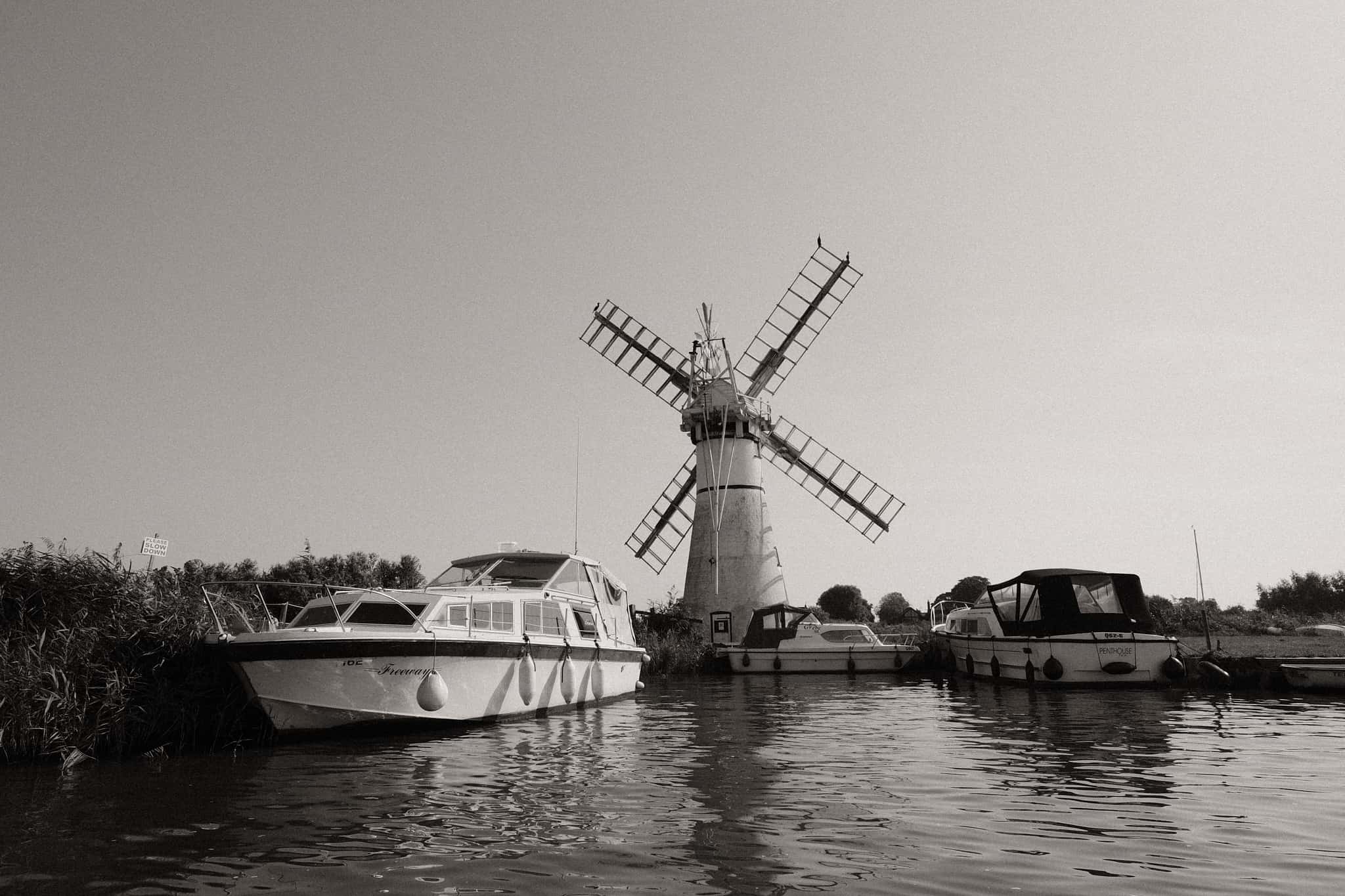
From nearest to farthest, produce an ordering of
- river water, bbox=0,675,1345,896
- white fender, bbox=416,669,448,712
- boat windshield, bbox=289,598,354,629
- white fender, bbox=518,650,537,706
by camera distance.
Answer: river water, bbox=0,675,1345,896 < white fender, bbox=416,669,448,712 < boat windshield, bbox=289,598,354,629 < white fender, bbox=518,650,537,706

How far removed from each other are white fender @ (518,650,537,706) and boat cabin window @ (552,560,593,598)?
9.86 feet

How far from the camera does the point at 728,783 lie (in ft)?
32.9

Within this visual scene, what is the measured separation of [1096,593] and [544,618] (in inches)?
638

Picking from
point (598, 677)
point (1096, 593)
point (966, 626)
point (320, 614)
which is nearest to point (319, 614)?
point (320, 614)

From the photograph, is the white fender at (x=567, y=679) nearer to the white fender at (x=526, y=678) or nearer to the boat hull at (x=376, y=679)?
the white fender at (x=526, y=678)

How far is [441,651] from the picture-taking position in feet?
46.9

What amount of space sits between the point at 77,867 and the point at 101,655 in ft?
21.0

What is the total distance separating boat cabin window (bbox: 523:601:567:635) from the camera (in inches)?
685

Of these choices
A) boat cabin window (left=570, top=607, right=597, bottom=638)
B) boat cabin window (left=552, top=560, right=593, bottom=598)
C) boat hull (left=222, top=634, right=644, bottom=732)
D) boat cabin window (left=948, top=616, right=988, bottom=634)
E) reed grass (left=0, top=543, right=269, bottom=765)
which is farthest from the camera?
boat cabin window (left=948, top=616, right=988, bottom=634)

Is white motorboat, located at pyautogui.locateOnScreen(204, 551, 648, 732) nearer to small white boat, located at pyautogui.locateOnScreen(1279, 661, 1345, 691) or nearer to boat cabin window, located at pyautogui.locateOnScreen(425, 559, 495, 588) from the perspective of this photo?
boat cabin window, located at pyautogui.locateOnScreen(425, 559, 495, 588)

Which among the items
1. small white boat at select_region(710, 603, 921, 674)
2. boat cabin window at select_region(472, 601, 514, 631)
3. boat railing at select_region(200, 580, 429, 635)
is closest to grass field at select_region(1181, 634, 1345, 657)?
small white boat at select_region(710, 603, 921, 674)

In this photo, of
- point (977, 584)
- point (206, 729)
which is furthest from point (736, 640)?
point (977, 584)

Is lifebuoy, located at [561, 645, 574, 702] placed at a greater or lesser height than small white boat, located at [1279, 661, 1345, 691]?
greater

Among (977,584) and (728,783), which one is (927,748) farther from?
(977,584)
